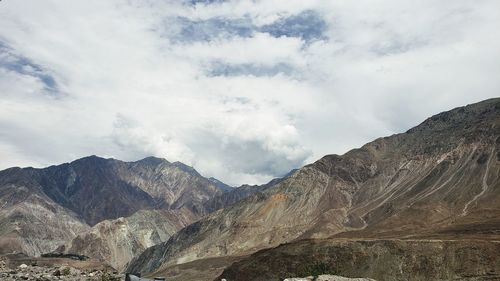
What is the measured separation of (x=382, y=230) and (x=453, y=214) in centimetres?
2838

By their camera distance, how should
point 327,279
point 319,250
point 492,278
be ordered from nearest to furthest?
1. point 327,279
2. point 492,278
3. point 319,250

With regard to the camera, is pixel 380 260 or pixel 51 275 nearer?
pixel 51 275

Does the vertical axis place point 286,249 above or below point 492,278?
above

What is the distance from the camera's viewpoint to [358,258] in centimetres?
12812

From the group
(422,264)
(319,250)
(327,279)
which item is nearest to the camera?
(327,279)

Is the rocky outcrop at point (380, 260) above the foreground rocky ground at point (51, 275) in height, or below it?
below

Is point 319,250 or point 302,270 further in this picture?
point 319,250

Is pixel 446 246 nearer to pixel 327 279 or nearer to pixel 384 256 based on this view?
pixel 384 256

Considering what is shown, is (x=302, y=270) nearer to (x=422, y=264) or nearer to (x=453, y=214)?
(x=422, y=264)

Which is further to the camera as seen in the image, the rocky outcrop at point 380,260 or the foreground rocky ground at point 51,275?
the rocky outcrop at point 380,260

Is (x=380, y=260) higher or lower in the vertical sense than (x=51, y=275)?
lower

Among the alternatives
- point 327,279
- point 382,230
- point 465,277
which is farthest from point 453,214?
point 327,279

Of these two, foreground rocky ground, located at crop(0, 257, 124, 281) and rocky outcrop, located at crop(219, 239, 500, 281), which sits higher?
foreground rocky ground, located at crop(0, 257, 124, 281)

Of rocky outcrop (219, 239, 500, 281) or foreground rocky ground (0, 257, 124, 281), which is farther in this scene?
rocky outcrop (219, 239, 500, 281)
